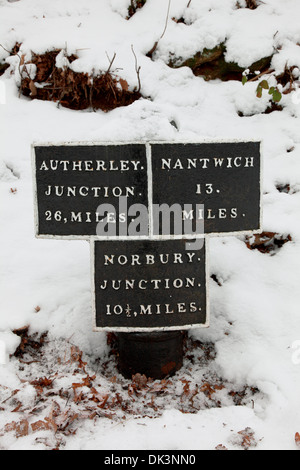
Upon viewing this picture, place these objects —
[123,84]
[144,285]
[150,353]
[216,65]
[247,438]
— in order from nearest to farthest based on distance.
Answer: [247,438] < [144,285] < [150,353] < [123,84] < [216,65]

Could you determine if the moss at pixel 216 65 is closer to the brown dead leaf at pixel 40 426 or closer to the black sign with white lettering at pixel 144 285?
the black sign with white lettering at pixel 144 285

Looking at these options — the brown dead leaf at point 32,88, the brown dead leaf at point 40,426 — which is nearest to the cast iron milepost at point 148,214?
the brown dead leaf at point 40,426

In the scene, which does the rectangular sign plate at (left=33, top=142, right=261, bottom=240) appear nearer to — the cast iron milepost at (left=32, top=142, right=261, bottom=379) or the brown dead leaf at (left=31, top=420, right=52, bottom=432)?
the cast iron milepost at (left=32, top=142, right=261, bottom=379)

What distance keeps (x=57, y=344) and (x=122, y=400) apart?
610 mm

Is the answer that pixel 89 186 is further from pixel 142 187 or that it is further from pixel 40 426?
pixel 40 426

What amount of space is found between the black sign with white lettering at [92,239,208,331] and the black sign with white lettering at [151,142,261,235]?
6.7 inches

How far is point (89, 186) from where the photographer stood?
7.96ft

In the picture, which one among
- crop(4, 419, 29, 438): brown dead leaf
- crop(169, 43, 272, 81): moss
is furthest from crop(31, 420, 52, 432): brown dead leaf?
crop(169, 43, 272, 81): moss

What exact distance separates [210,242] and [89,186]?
1.33 meters

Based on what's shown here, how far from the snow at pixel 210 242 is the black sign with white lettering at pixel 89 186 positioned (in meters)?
0.18

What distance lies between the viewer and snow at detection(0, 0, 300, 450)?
2217 mm

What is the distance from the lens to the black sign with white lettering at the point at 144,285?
2.52m

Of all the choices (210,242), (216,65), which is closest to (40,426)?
(210,242)

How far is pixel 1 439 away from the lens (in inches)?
80.4
